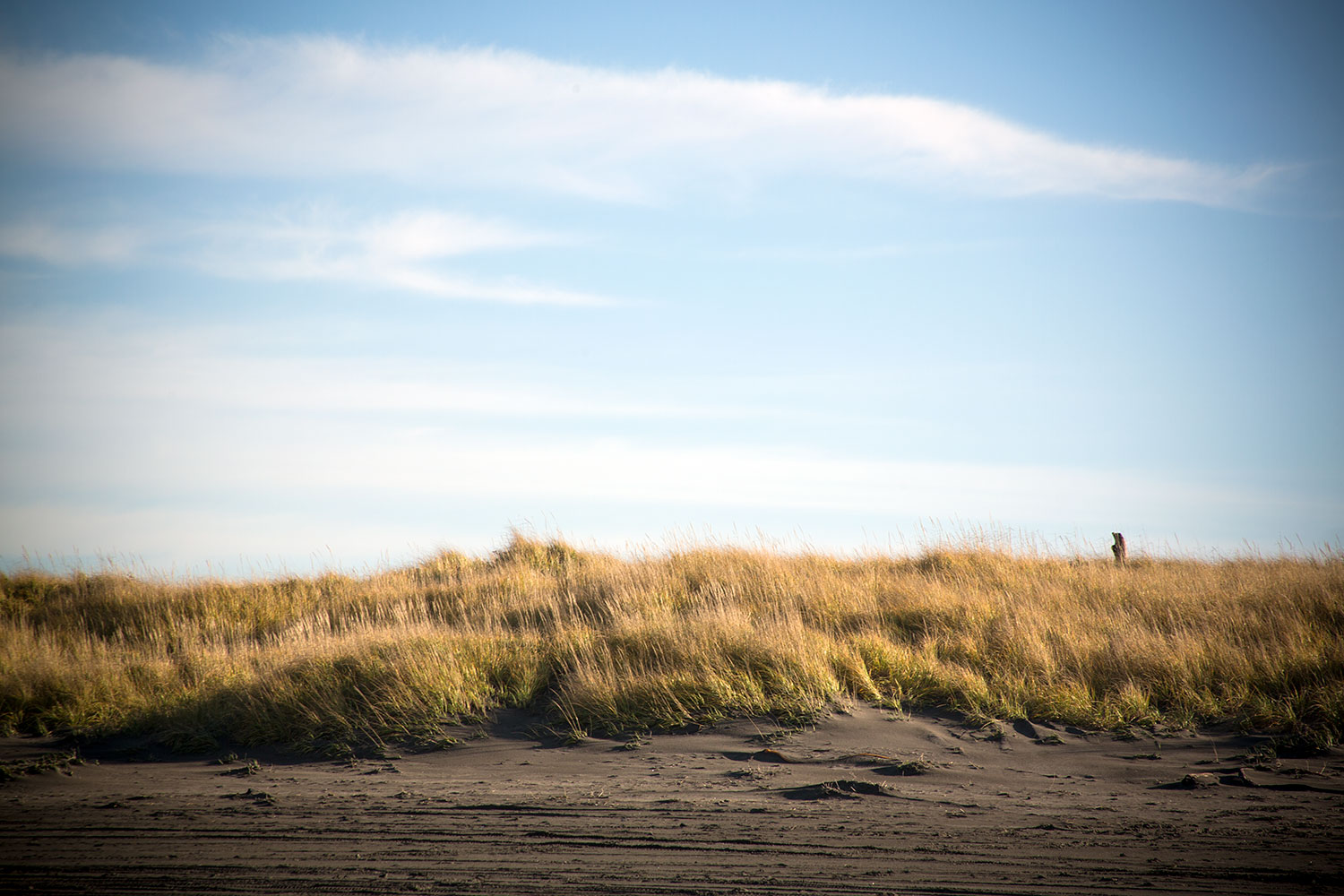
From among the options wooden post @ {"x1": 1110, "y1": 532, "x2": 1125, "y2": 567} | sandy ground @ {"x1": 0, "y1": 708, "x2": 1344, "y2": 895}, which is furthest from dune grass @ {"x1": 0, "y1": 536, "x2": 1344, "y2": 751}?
wooden post @ {"x1": 1110, "y1": 532, "x2": 1125, "y2": 567}

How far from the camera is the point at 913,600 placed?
499 inches

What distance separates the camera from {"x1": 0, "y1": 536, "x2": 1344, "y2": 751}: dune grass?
8.95 m

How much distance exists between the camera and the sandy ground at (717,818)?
4684mm

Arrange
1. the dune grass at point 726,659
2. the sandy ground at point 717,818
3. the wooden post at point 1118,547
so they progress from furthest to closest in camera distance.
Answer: the wooden post at point 1118,547 < the dune grass at point 726,659 < the sandy ground at point 717,818

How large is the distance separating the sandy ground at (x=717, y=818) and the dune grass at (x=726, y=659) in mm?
578

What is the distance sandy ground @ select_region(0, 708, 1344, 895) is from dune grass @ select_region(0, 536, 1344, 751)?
578mm

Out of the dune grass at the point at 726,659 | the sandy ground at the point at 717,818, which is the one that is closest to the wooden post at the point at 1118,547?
the dune grass at the point at 726,659

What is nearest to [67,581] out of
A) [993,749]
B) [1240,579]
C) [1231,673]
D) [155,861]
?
[155,861]

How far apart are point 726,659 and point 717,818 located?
3.89 meters

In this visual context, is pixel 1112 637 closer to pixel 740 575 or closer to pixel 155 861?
pixel 740 575

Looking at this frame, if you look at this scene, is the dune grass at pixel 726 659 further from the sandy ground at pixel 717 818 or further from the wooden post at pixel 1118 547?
the wooden post at pixel 1118 547

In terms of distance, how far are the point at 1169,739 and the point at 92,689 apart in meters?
12.8

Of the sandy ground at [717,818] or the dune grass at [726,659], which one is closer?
the sandy ground at [717,818]

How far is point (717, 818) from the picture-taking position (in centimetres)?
579
